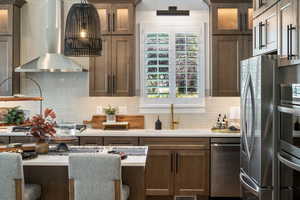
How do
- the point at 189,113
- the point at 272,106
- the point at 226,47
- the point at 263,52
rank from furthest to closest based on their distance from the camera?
1. the point at 189,113
2. the point at 226,47
3. the point at 263,52
4. the point at 272,106

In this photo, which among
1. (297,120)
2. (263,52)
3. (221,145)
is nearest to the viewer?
(297,120)

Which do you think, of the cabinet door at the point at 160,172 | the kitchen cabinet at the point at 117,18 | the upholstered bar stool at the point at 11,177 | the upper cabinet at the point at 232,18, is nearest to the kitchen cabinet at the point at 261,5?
the upper cabinet at the point at 232,18

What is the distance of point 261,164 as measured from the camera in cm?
342

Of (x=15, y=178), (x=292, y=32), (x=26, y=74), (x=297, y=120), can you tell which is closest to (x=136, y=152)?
(x=15, y=178)

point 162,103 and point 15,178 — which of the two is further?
point 162,103

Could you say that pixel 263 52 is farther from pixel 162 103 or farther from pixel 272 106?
Result: pixel 162 103

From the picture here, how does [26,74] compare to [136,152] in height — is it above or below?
above

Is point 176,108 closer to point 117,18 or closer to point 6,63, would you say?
point 117,18

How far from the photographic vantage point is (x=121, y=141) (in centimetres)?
498

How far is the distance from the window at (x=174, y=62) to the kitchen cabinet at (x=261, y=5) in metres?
1.55

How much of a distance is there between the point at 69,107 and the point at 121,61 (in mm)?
1115

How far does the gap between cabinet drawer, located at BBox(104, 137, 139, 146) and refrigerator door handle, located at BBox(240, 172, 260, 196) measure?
1519mm

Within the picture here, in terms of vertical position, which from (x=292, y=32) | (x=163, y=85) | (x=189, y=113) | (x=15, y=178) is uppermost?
(x=292, y=32)

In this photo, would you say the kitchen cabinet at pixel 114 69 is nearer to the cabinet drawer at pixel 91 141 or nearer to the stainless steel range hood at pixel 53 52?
the stainless steel range hood at pixel 53 52
